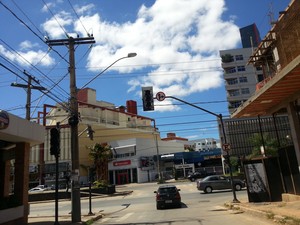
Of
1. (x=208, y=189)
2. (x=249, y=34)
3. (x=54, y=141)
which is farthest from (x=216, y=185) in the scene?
(x=249, y=34)

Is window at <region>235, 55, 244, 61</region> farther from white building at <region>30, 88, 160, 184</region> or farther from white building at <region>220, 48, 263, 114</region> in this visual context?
white building at <region>30, 88, 160, 184</region>

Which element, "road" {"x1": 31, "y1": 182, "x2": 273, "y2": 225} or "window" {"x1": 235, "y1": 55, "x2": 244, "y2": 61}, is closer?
"road" {"x1": 31, "y1": 182, "x2": 273, "y2": 225}

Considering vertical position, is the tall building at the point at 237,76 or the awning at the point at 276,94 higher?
the tall building at the point at 237,76

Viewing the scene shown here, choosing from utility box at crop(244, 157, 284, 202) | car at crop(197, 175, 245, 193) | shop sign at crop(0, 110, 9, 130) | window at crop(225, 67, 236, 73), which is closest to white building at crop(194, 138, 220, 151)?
window at crop(225, 67, 236, 73)

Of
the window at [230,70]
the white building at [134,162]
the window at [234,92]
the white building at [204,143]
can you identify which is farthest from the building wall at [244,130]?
the white building at [204,143]

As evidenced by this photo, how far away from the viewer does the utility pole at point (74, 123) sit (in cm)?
1707

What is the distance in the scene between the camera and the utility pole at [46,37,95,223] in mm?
17073

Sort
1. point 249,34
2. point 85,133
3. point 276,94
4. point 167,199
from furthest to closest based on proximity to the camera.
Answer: point 249,34, point 85,133, point 167,199, point 276,94

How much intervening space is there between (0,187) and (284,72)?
641 inches

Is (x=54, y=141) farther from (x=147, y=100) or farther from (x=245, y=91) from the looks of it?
(x=245, y=91)

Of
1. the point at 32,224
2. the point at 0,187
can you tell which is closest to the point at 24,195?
the point at 32,224

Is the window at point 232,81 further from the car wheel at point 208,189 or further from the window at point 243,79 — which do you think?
the car wheel at point 208,189

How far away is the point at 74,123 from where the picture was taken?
18281 mm

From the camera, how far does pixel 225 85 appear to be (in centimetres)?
8462
